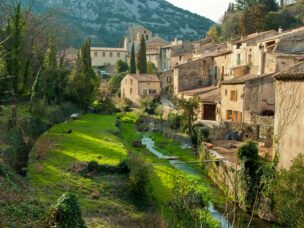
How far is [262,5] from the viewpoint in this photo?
163 ft

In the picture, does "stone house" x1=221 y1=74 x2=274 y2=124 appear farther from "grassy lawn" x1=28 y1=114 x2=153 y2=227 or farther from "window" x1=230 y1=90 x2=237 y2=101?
"grassy lawn" x1=28 y1=114 x2=153 y2=227

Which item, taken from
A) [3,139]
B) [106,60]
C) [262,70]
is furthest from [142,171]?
[106,60]

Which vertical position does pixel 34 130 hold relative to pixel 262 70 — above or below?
below

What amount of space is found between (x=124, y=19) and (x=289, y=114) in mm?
142733

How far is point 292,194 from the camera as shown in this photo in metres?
9.73

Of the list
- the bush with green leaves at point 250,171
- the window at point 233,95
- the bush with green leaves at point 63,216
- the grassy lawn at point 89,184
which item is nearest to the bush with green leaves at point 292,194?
the bush with green leaves at point 250,171

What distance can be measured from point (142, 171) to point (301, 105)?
8.08 metres

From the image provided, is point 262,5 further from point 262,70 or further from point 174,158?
point 174,158

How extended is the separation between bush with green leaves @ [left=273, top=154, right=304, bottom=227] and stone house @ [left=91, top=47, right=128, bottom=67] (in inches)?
3039

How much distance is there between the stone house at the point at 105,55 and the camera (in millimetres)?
83062

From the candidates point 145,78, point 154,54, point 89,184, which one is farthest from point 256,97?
point 154,54

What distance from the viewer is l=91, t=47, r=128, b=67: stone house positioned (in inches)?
3270

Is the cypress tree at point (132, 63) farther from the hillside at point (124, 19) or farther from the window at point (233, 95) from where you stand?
the hillside at point (124, 19)

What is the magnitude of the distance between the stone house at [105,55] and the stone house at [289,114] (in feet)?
239
